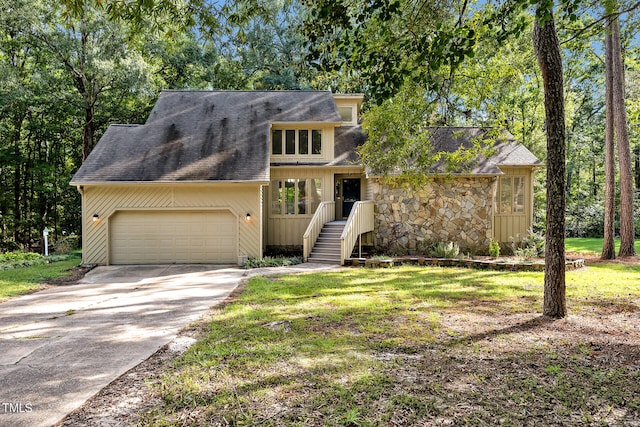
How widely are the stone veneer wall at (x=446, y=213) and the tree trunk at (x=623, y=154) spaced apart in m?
4.08

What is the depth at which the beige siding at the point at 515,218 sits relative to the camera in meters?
14.5

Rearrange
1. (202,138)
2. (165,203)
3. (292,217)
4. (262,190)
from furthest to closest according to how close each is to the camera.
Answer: (292,217) → (262,190) → (202,138) → (165,203)

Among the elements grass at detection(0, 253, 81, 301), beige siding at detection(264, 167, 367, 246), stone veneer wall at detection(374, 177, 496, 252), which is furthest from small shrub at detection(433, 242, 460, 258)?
grass at detection(0, 253, 81, 301)

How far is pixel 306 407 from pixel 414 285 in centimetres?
570

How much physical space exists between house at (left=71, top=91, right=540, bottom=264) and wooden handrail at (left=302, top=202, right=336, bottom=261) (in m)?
0.04

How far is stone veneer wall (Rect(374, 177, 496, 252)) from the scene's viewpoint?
44.8ft

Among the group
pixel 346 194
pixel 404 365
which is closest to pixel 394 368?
pixel 404 365

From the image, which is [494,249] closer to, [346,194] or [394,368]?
[346,194]

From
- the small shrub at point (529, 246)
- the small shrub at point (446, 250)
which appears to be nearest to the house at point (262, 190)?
the small shrub at point (529, 246)

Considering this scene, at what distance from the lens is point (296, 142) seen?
47.4ft

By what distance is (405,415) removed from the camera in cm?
298

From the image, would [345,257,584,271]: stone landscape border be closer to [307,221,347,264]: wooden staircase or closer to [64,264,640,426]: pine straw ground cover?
[307,221,347,264]: wooden staircase

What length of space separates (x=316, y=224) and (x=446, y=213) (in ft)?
15.4

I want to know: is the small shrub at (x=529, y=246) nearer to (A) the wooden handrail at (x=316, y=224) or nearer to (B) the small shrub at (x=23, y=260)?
(A) the wooden handrail at (x=316, y=224)
